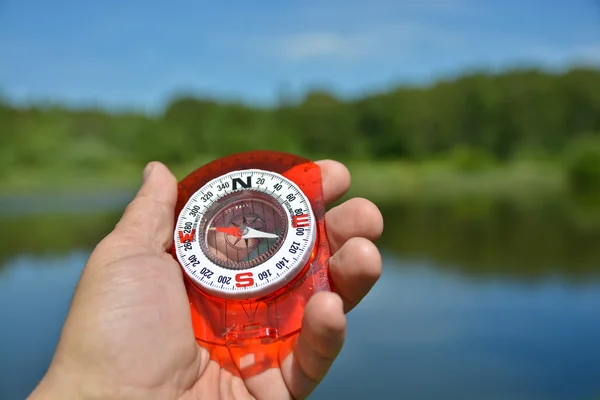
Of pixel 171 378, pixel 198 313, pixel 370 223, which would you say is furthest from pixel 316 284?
pixel 171 378

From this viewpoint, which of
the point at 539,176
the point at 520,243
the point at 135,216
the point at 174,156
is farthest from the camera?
the point at 539,176

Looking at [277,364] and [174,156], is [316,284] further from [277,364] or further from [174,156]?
[174,156]

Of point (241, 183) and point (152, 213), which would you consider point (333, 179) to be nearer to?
point (241, 183)

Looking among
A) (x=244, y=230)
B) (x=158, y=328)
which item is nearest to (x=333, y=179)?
(x=244, y=230)

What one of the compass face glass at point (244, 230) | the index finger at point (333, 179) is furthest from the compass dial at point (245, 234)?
the index finger at point (333, 179)

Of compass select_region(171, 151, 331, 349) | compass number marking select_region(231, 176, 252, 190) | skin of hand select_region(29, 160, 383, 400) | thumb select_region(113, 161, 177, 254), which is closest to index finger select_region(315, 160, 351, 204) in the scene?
compass select_region(171, 151, 331, 349)
